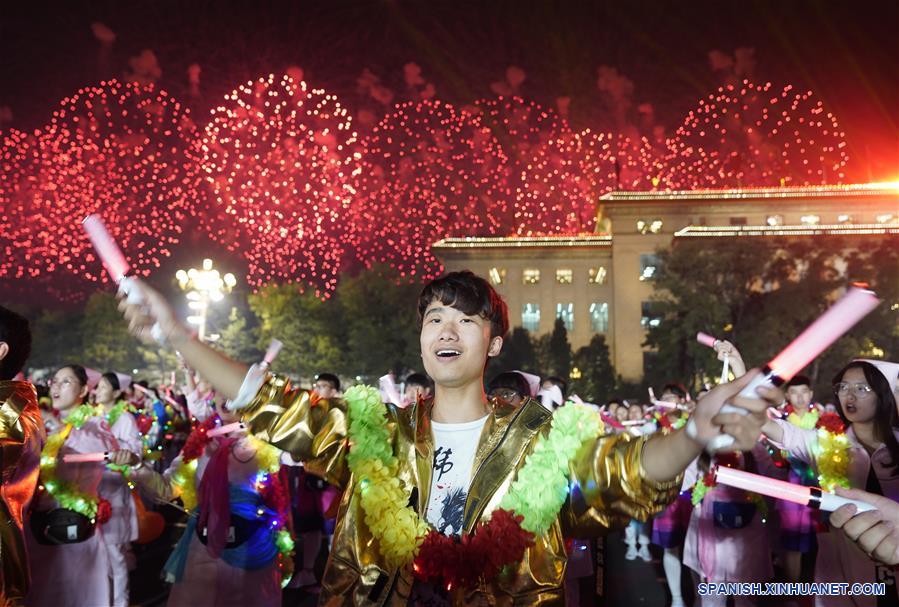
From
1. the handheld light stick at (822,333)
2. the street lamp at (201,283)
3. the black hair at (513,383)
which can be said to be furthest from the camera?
the street lamp at (201,283)

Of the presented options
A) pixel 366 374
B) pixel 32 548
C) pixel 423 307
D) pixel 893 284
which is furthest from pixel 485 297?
pixel 366 374

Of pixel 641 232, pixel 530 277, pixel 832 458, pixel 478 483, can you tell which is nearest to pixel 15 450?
pixel 478 483

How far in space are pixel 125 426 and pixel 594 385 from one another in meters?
37.7

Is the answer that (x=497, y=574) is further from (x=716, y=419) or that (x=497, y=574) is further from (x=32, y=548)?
(x=32, y=548)

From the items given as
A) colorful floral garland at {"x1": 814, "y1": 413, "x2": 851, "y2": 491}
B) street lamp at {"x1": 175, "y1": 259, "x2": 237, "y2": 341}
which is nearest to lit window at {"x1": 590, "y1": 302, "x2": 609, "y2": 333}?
street lamp at {"x1": 175, "y1": 259, "x2": 237, "y2": 341}

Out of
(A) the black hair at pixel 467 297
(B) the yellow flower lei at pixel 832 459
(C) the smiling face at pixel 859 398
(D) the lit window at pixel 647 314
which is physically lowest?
(B) the yellow flower lei at pixel 832 459

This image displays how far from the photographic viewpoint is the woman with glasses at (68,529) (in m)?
5.57

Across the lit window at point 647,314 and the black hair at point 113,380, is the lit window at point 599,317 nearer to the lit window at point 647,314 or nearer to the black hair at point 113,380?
the lit window at point 647,314

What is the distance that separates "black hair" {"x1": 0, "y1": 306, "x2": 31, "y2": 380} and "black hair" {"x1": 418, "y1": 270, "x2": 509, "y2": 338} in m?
2.31

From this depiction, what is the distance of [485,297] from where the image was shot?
312cm

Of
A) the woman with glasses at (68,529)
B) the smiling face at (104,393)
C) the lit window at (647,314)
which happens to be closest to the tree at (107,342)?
the lit window at (647,314)

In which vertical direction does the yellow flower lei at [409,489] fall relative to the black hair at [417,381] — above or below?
below

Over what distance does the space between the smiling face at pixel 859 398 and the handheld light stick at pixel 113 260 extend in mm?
4381

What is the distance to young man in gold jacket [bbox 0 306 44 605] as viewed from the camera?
3.41m
